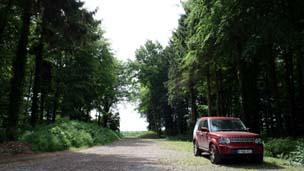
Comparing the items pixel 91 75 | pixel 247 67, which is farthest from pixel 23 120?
pixel 247 67

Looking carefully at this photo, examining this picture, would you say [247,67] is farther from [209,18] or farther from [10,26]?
[10,26]

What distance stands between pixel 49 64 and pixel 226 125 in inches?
1106

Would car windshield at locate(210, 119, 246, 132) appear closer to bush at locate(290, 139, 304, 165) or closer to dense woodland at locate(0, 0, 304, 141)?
bush at locate(290, 139, 304, 165)

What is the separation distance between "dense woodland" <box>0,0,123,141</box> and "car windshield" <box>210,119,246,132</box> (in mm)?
10247

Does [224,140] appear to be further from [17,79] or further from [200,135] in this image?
[17,79]

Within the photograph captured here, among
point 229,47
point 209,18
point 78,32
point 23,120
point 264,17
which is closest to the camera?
point 264,17

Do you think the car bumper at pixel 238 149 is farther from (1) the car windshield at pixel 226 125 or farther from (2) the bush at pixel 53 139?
(2) the bush at pixel 53 139

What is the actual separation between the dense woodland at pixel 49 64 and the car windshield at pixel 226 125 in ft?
33.6

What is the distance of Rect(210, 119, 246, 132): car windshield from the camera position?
52.2ft

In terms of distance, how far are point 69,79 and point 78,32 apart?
2309cm

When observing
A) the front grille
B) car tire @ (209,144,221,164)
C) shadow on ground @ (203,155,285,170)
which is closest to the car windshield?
car tire @ (209,144,221,164)

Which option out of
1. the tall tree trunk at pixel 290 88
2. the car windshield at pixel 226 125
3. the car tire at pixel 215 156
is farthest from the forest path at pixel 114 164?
the tall tree trunk at pixel 290 88

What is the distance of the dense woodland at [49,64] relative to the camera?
864 inches

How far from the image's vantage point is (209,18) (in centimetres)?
1895
